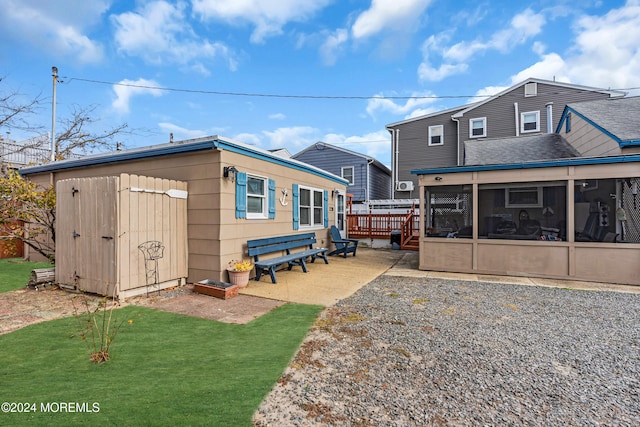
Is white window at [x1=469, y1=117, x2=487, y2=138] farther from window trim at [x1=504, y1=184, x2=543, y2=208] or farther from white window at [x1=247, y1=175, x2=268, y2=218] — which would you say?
white window at [x1=247, y1=175, x2=268, y2=218]

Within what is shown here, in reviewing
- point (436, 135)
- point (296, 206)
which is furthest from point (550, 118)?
point (296, 206)

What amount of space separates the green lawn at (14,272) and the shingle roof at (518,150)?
464 inches

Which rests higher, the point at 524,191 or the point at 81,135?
the point at 81,135

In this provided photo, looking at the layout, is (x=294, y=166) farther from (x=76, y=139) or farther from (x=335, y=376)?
(x=76, y=139)

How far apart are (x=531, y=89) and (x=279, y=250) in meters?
16.6

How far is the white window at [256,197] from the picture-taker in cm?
661

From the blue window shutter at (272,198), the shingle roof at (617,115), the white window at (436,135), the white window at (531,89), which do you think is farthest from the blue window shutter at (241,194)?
the white window at (531,89)

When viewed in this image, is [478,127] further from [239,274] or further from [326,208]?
[239,274]

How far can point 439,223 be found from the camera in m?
7.88

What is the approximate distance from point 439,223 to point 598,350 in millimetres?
4853

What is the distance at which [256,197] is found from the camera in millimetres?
6844

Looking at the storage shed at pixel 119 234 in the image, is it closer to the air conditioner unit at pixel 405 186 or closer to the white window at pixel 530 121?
the air conditioner unit at pixel 405 186

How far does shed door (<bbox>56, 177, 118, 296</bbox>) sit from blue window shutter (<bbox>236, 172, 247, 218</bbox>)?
204 cm

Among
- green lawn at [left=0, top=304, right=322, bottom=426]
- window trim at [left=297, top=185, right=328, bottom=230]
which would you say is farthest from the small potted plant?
window trim at [left=297, top=185, right=328, bottom=230]
